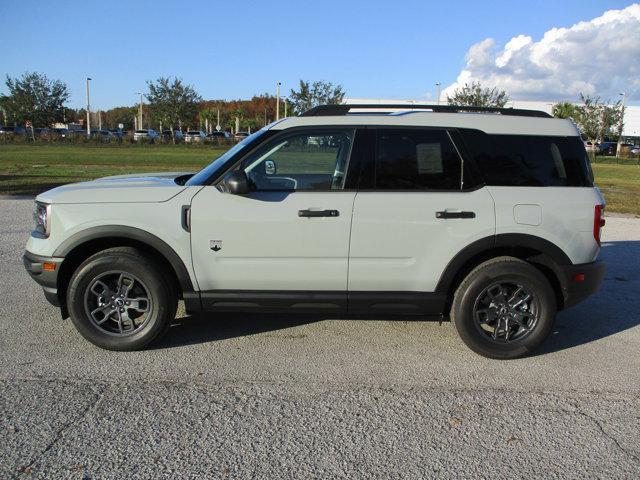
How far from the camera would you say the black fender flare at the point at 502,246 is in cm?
429

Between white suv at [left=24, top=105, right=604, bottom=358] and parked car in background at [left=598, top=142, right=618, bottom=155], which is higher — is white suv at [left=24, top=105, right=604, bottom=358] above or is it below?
below

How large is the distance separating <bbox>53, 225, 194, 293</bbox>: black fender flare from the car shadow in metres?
0.73

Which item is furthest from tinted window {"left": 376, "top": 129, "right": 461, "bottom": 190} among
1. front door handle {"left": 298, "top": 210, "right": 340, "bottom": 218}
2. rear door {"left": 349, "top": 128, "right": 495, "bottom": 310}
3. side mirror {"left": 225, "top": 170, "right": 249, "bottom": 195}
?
side mirror {"left": 225, "top": 170, "right": 249, "bottom": 195}

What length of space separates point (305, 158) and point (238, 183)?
0.89m

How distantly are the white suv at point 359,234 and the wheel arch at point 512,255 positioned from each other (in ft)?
0.04

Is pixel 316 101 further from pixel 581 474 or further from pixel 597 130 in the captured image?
pixel 581 474

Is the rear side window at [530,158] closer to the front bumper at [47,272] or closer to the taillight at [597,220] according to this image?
the taillight at [597,220]

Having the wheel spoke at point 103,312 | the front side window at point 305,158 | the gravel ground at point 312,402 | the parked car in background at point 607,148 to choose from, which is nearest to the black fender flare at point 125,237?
the wheel spoke at point 103,312

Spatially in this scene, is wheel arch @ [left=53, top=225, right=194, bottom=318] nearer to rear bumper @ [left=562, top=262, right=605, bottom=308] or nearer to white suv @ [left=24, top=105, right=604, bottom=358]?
white suv @ [left=24, top=105, right=604, bottom=358]

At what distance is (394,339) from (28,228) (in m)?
7.33

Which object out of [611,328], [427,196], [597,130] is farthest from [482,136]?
[597,130]

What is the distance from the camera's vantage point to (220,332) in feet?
16.1

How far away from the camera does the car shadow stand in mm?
4754

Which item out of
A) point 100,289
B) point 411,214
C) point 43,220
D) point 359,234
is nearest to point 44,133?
point 43,220
